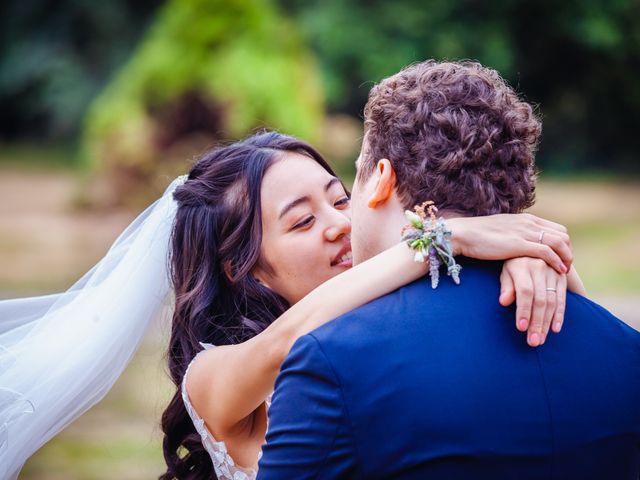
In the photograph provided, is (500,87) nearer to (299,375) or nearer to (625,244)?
(299,375)

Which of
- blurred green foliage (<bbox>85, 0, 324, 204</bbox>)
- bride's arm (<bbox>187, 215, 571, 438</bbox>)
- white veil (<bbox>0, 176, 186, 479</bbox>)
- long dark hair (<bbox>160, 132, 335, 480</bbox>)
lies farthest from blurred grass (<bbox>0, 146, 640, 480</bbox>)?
blurred green foliage (<bbox>85, 0, 324, 204</bbox>)

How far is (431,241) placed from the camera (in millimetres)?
2074

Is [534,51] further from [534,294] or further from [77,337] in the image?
[534,294]

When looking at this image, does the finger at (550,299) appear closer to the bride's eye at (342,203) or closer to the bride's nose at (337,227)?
the bride's nose at (337,227)

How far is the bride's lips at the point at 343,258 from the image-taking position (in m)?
2.93

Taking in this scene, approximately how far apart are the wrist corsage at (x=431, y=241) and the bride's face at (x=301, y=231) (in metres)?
0.77

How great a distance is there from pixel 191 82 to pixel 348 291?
1187cm

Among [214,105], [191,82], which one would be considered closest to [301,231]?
[214,105]

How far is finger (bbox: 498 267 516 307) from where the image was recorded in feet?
6.55

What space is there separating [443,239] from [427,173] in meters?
0.18

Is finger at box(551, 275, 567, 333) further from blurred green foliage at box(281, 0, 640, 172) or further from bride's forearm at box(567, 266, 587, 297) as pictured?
blurred green foliage at box(281, 0, 640, 172)

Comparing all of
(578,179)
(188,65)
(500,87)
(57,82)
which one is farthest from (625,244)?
(57,82)

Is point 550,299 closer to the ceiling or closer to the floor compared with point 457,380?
closer to the ceiling

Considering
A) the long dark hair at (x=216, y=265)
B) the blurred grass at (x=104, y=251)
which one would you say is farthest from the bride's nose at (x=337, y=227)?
the blurred grass at (x=104, y=251)
